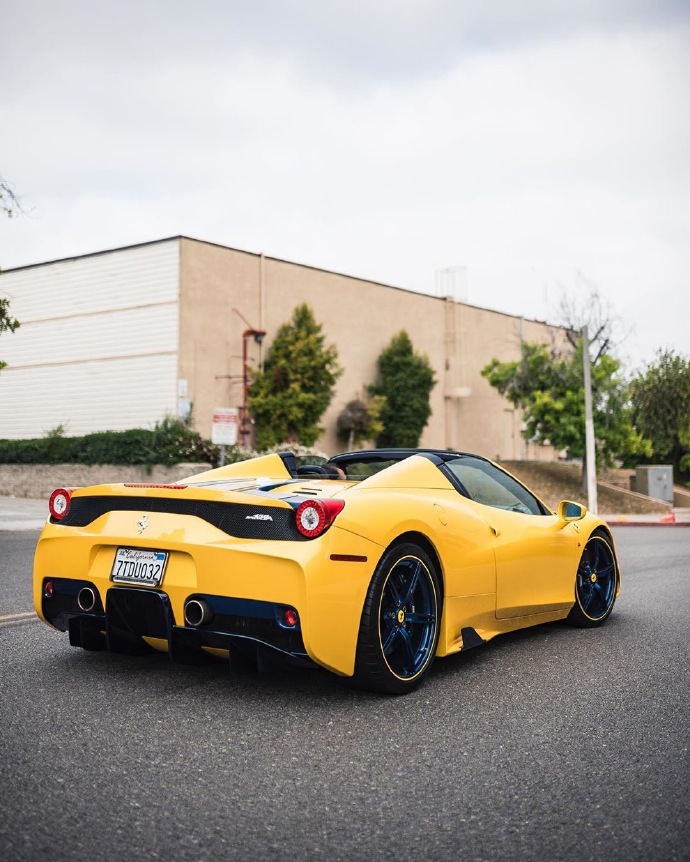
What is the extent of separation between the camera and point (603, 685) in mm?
4898

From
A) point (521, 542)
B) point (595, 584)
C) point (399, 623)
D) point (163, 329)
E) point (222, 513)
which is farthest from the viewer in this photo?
point (163, 329)

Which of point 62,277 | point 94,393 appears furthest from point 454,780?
point 62,277

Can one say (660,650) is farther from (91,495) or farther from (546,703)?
(91,495)

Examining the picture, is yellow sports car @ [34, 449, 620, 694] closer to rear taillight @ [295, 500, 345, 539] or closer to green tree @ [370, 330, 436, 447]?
rear taillight @ [295, 500, 345, 539]

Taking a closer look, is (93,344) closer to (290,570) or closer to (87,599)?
(87,599)

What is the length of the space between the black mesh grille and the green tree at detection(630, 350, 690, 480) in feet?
121

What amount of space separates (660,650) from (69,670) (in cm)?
362

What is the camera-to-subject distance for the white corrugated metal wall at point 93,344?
3164 centimetres

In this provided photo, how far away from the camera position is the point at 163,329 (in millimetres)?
31594

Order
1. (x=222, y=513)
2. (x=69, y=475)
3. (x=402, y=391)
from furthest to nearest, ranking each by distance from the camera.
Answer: (x=402, y=391) < (x=69, y=475) < (x=222, y=513)

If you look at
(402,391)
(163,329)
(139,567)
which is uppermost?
(163,329)

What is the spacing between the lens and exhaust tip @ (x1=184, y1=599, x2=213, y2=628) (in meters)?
4.23

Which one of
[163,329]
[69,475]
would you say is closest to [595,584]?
[69,475]

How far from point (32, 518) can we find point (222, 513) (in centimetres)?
1673
